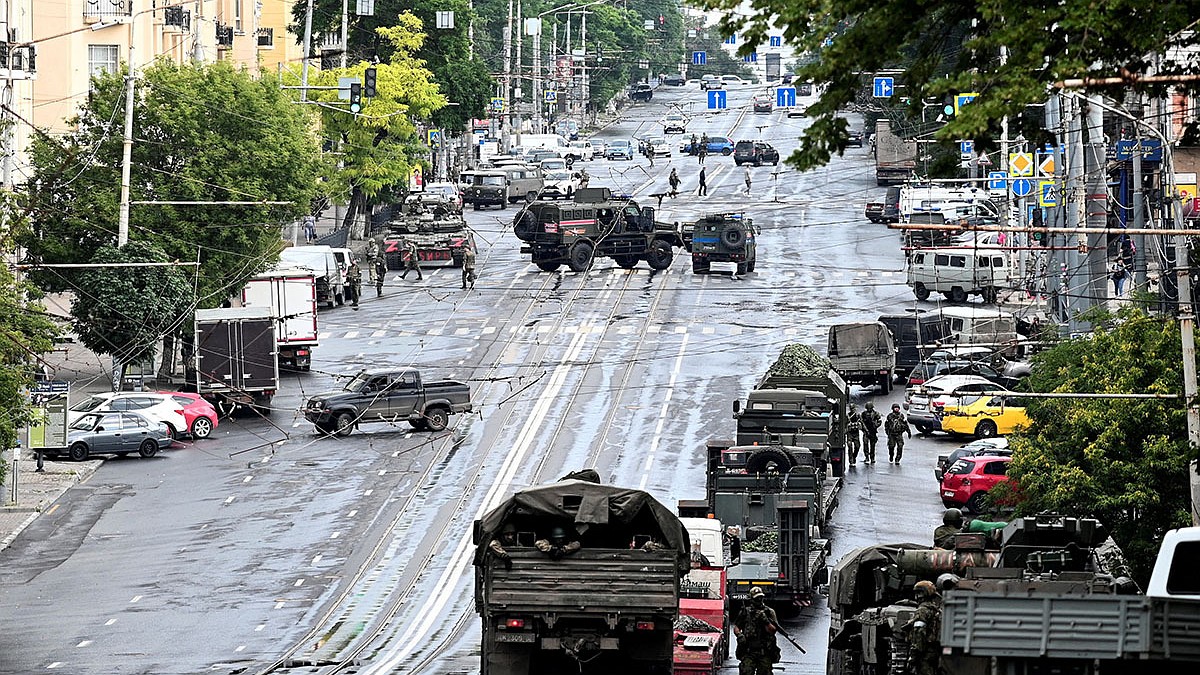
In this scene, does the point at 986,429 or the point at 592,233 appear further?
the point at 592,233

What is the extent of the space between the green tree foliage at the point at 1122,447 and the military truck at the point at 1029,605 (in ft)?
19.0

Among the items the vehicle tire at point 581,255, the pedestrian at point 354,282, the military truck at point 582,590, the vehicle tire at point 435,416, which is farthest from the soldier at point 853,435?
the pedestrian at point 354,282

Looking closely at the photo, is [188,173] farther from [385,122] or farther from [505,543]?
[505,543]

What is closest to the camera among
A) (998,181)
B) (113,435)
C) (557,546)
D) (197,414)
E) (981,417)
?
(557,546)

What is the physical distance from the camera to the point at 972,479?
136 ft

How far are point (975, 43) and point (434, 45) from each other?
80.5 m

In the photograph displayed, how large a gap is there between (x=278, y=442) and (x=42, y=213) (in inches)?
310

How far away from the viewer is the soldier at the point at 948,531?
26602 mm

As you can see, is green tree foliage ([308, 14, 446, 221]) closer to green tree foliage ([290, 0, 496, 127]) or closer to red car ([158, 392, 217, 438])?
green tree foliage ([290, 0, 496, 127])

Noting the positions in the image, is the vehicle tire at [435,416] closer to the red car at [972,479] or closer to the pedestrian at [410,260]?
the red car at [972,479]

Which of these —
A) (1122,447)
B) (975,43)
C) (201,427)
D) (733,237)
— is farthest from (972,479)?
(733,237)

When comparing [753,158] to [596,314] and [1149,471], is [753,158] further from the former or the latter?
[1149,471]

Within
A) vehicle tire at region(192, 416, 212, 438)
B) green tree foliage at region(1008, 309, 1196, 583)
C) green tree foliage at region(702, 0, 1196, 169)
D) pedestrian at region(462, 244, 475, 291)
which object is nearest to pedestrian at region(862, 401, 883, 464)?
green tree foliage at region(1008, 309, 1196, 583)

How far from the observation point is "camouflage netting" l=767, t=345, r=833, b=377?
46.6 metres
